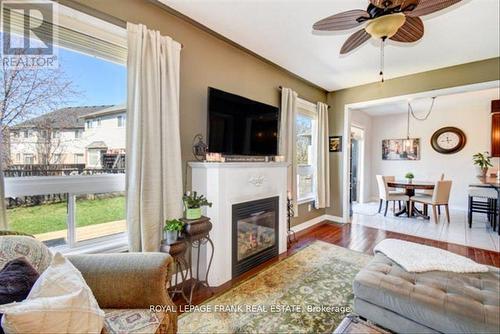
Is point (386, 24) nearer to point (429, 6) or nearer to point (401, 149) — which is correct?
point (429, 6)

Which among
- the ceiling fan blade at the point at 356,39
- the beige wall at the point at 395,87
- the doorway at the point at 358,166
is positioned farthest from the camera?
the doorway at the point at 358,166

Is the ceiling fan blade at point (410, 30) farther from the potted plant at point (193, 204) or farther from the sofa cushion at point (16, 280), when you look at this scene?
the sofa cushion at point (16, 280)

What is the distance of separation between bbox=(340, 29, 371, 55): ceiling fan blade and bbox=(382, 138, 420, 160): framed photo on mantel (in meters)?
5.61

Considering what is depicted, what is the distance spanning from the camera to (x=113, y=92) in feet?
6.56

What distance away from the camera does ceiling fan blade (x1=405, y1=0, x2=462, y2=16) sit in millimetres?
1533

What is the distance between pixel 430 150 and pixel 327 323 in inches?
257

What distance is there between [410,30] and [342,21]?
622 millimetres

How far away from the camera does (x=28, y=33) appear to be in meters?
1.58

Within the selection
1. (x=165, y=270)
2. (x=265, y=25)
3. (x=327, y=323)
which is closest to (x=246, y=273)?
(x=327, y=323)

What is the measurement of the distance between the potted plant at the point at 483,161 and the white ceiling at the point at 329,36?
3290 mm

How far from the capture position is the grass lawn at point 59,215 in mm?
1607

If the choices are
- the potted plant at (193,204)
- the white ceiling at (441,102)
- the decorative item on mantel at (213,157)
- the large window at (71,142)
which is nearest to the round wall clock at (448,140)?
the white ceiling at (441,102)

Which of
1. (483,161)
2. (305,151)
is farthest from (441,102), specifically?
(305,151)

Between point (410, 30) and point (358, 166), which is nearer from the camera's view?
point (410, 30)
